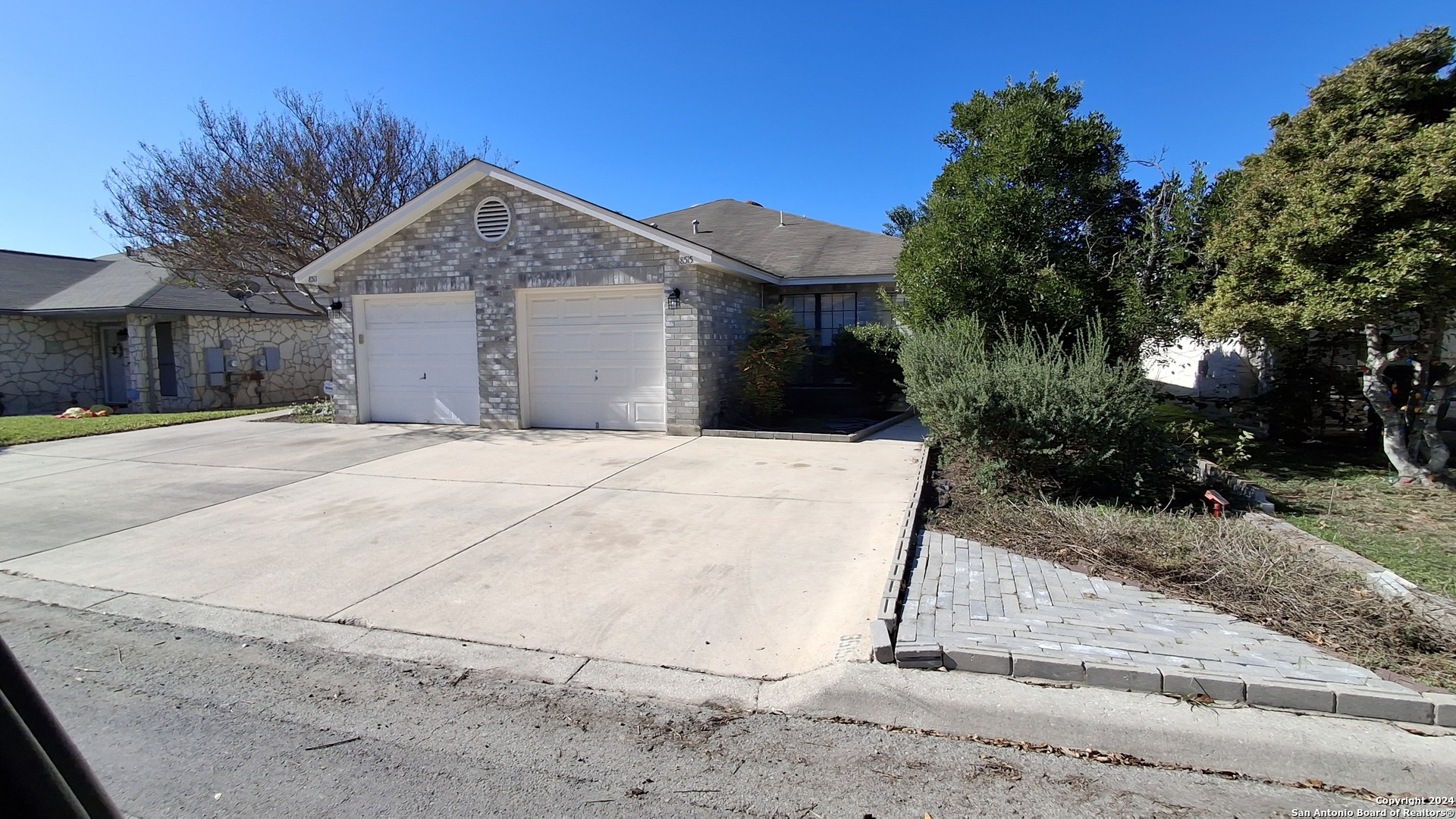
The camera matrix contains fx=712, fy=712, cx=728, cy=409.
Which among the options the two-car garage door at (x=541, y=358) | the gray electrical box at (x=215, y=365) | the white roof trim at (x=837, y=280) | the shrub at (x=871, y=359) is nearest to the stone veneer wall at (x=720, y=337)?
the two-car garage door at (x=541, y=358)

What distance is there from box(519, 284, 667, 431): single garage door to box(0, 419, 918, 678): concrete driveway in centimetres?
176

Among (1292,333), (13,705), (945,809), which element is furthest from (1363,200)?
(13,705)

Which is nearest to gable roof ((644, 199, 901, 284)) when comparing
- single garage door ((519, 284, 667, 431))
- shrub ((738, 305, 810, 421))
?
→ shrub ((738, 305, 810, 421))

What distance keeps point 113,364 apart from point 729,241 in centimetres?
1840

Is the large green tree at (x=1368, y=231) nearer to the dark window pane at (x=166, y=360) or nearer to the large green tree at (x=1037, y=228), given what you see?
the large green tree at (x=1037, y=228)

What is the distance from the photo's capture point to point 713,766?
10.0 ft

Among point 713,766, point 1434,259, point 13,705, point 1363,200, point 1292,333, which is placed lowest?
Answer: point 713,766

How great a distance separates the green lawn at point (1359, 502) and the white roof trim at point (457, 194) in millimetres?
7139

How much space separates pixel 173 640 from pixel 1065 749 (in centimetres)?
505

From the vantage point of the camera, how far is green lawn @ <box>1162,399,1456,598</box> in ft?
17.4

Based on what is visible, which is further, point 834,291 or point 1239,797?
point 834,291

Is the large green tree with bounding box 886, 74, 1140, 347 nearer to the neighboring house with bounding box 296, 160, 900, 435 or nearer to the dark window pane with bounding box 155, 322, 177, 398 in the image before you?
the neighboring house with bounding box 296, 160, 900, 435

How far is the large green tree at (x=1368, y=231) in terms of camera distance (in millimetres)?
6344

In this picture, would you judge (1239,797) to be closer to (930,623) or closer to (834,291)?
(930,623)
